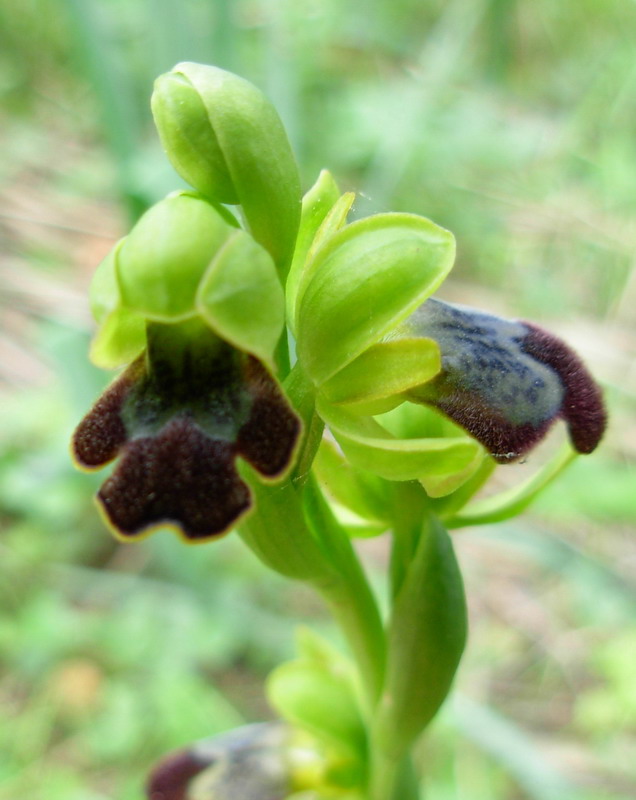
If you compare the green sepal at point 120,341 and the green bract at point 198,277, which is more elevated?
the green bract at point 198,277

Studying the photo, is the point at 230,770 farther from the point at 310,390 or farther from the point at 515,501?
the point at 310,390

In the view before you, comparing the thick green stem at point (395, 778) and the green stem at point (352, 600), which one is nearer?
the green stem at point (352, 600)

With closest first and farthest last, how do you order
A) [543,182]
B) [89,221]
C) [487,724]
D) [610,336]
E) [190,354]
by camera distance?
[190,354] → [487,724] → [610,336] → [543,182] → [89,221]

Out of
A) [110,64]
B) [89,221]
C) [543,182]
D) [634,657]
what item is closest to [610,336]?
[543,182]

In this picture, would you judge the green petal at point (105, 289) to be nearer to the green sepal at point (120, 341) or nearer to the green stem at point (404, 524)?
the green sepal at point (120, 341)

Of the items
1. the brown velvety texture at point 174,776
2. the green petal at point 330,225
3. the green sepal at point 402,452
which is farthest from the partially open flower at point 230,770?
the green petal at point 330,225

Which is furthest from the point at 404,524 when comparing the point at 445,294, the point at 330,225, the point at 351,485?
the point at 445,294

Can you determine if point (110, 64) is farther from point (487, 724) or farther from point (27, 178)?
point (27, 178)
